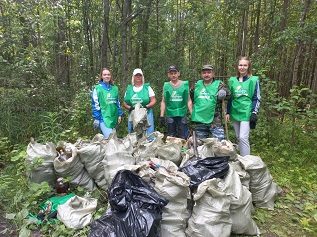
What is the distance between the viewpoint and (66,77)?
21.5 feet

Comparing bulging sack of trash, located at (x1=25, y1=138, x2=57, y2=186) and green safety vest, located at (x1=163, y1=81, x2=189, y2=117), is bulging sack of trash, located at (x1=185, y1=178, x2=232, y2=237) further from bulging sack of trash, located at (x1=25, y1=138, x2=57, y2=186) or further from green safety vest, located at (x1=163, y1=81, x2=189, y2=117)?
green safety vest, located at (x1=163, y1=81, x2=189, y2=117)

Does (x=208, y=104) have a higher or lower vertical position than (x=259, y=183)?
higher

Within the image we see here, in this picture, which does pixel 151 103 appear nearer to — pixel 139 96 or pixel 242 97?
pixel 139 96

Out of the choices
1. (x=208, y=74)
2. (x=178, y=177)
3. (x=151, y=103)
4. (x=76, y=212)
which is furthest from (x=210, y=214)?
(x=151, y=103)

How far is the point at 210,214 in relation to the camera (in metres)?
2.37

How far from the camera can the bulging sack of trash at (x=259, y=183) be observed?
3.08 metres

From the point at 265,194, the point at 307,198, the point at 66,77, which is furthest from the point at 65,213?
the point at 66,77

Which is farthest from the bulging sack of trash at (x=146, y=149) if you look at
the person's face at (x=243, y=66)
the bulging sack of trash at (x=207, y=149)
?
the person's face at (x=243, y=66)

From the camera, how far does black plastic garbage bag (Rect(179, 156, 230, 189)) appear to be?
262 cm

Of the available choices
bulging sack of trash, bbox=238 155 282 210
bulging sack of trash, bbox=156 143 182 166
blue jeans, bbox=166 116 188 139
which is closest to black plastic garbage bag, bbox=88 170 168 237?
bulging sack of trash, bbox=156 143 182 166

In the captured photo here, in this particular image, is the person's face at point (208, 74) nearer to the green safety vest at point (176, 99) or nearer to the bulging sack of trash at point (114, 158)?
the green safety vest at point (176, 99)

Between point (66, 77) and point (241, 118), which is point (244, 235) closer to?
point (241, 118)

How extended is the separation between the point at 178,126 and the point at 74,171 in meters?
2.10

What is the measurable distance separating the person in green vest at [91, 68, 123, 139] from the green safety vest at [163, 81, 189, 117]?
38.1 inches
